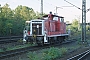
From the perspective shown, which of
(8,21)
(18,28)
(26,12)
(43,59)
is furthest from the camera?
(26,12)

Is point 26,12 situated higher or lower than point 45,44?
higher

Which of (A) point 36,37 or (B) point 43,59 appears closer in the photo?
(B) point 43,59

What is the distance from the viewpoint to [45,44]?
28531mm

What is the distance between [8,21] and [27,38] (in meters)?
22.5

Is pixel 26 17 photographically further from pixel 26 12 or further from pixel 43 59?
pixel 43 59

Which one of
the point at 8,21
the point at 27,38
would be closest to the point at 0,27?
the point at 8,21

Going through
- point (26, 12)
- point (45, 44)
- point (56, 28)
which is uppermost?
point (26, 12)

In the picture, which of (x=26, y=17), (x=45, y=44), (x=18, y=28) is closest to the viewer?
(x=45, y=44)

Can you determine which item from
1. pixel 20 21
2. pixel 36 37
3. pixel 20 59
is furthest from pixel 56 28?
pixel 20 21

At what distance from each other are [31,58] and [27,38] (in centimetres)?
1144

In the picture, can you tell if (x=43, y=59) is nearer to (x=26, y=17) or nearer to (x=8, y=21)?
(x=8, y=21)

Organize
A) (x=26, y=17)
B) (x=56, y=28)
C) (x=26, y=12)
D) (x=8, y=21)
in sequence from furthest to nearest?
(x=26, y=12), (x=26, y=17), (x=8, y=21), (x=56, y=28)

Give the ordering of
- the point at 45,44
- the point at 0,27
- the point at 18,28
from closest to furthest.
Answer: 1. the point at 45,44
2. the point at 0,27
3. the point at 18,28

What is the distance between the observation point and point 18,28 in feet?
170
